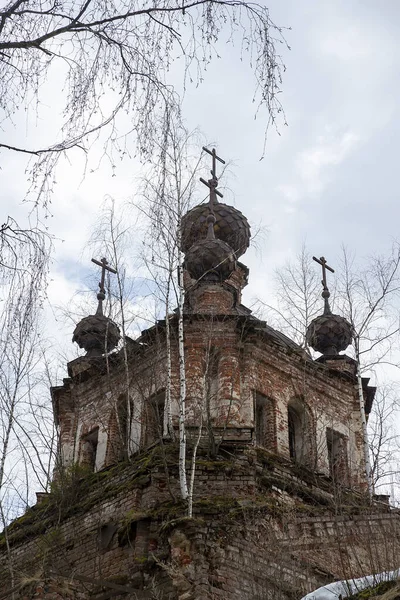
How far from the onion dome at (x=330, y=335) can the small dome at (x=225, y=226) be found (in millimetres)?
2201

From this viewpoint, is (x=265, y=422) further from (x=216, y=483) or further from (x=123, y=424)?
(x=216, y=483)

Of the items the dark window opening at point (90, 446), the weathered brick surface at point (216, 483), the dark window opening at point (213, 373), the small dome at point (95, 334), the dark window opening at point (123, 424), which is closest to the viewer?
the weathered brick surface at point (216, 483)

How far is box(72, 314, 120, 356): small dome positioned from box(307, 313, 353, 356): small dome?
3780 millimetres

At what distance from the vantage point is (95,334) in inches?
712

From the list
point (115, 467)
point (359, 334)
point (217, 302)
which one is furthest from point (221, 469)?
point (359, 334)

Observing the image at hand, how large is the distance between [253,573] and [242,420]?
421cm

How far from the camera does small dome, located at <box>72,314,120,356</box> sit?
59.2 ft

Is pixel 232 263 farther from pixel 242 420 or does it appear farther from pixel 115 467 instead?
pixel 115 467

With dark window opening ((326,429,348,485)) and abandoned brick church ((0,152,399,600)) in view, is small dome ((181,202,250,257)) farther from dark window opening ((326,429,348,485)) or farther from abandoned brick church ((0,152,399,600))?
dark window opening ((326,429,348,485))

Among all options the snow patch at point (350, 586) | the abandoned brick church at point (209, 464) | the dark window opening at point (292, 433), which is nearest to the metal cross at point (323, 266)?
the abandoned brick church at point (209, 464)

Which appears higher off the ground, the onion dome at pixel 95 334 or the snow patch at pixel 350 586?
the onion dome at pixel 95 334

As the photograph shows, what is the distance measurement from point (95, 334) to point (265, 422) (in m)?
4.33

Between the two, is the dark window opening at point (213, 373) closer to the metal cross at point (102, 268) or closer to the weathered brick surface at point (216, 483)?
the weathered brick surface at point (216, 483)

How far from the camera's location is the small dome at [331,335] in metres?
18.1
